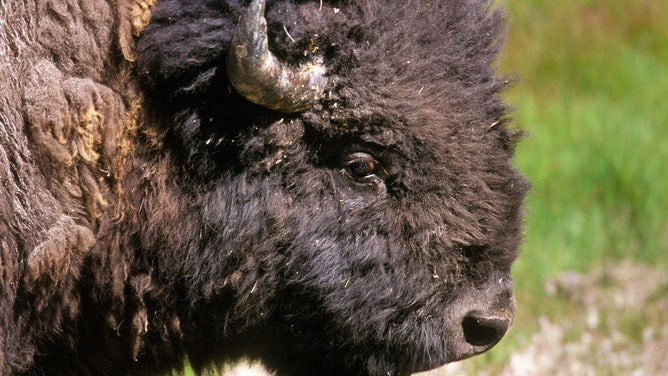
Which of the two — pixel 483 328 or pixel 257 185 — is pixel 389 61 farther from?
pixel 483 328

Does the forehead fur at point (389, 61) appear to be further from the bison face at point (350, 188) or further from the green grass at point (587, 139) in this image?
the green grass at point (587, 139)

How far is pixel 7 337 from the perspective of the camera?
316 centimetres

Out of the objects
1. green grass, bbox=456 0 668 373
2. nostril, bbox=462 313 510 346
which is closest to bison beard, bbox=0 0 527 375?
nostril, bbox=462 313 510 346

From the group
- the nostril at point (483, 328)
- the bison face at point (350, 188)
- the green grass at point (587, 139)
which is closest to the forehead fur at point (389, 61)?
the bison face at point (350, 188)

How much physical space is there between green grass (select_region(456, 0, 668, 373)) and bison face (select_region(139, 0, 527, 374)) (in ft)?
5.55

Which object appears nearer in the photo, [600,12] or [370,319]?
[370,319]

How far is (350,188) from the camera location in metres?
3.31

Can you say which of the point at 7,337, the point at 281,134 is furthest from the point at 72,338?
the point at 281,134

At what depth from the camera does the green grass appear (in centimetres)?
668

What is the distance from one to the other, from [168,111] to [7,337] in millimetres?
880

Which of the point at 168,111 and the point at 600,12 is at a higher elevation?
the point at 168,111

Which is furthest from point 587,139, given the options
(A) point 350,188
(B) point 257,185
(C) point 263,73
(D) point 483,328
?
(C) point 263,73

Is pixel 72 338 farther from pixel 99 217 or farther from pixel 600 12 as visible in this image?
pixel 600 12

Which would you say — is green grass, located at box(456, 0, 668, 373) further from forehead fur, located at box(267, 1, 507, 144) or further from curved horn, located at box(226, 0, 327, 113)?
curved horn, located at box(226, 0, 327, 113)
